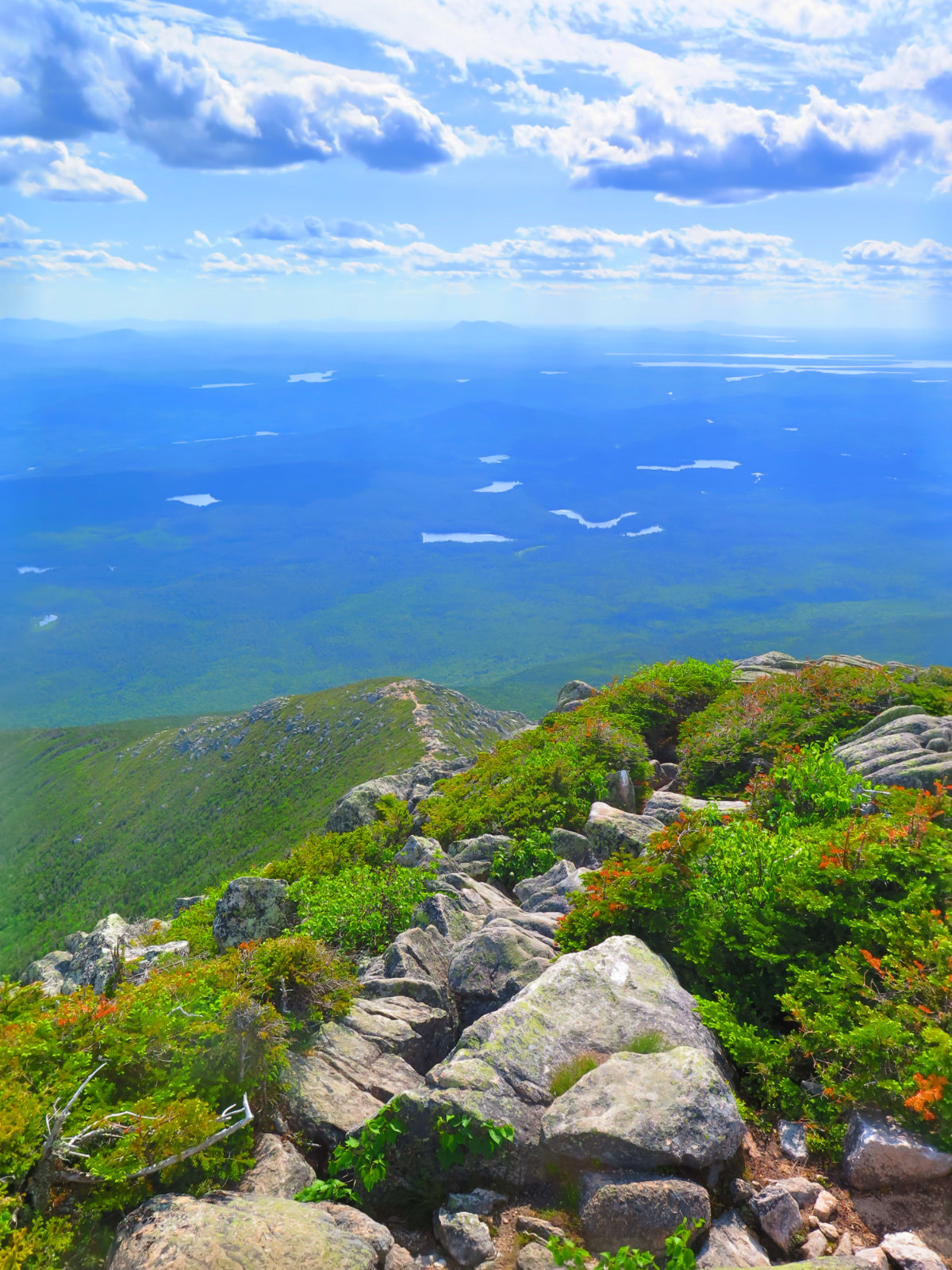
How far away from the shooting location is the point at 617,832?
1590cm

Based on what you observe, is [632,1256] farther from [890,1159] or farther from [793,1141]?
[890,1159]

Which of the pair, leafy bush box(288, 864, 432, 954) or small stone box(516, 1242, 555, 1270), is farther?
leafy bush box(288, 864, 432, 954)

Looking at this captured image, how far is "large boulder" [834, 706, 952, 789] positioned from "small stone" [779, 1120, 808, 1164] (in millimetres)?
7453

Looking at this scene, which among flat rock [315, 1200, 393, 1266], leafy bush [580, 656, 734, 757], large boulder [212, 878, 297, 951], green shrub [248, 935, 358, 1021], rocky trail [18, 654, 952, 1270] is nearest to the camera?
rocky trail [18, 654, 952, 1270]

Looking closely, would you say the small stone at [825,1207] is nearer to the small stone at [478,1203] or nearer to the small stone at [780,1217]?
the small stone at [780,1217]

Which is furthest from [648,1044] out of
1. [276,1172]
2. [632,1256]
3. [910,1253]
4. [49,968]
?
[49,968]

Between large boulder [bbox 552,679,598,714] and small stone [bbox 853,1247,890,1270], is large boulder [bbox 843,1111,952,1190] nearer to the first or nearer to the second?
small stone [bbox 853,1247,890,1270]

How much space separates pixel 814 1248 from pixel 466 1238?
10.2 feet

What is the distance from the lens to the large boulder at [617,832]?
15.4 meters

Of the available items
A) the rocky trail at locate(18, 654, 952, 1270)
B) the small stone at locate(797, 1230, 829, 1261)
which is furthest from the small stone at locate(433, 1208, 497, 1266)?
the small stone at locate(797, 1230, 829, 1261)

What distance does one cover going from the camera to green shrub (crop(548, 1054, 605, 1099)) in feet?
27.1

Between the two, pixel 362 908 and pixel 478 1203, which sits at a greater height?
pixel 478 1203

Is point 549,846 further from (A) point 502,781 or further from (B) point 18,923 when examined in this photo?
(B) point 18,923

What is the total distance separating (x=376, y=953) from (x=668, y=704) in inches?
605
